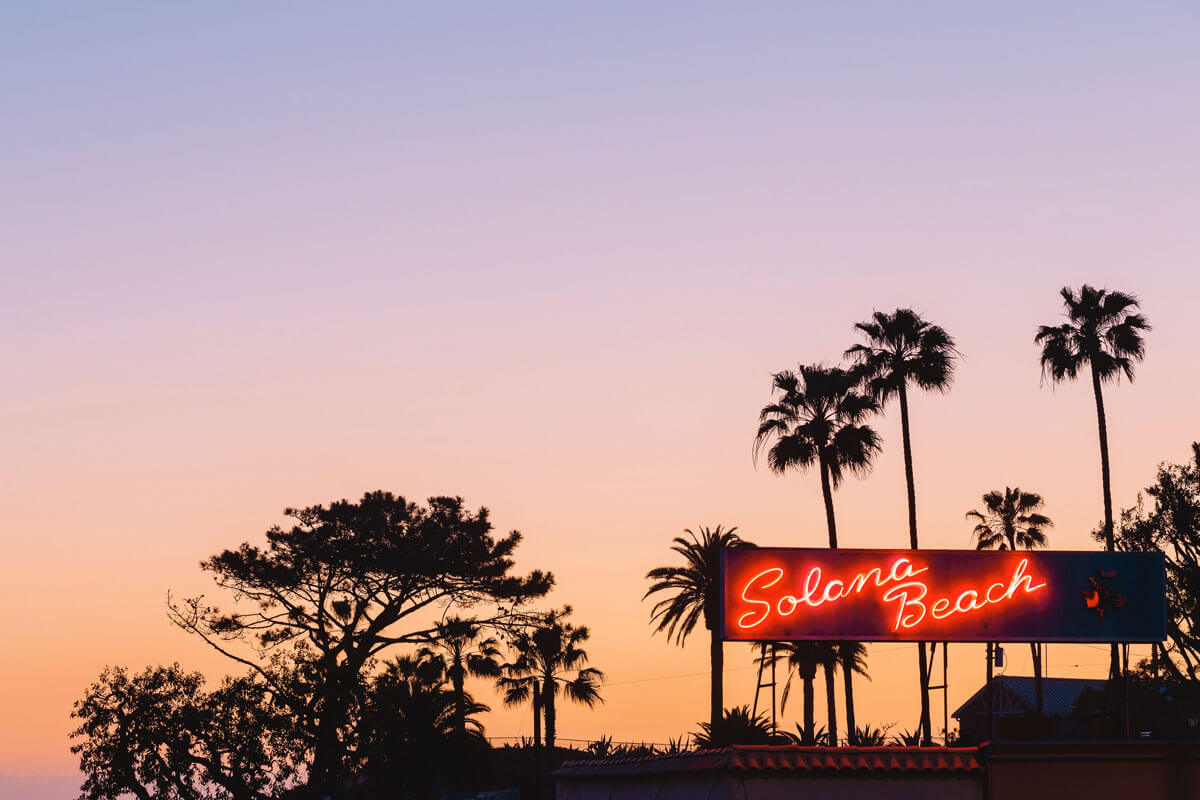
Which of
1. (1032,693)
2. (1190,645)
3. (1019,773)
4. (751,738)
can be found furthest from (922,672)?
(1032,693)

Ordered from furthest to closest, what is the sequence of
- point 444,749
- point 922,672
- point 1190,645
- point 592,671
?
point 592,671 < point 1190,645 < point 444,749 < point 922,672

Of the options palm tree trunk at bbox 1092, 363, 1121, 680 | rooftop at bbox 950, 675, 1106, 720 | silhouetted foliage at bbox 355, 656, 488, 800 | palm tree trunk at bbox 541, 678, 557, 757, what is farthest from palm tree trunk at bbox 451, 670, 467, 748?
rooftop at bbox 950, 675, 1106, 720

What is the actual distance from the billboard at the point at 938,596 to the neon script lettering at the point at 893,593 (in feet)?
0.08

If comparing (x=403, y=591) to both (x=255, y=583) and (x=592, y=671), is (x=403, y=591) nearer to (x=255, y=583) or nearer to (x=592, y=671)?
(x=255, y=583)

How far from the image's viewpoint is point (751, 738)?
174ft

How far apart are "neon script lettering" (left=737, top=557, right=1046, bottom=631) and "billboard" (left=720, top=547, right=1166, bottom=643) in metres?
0.02

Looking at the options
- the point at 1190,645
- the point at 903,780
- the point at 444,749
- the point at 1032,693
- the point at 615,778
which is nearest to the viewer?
the point at 903,780

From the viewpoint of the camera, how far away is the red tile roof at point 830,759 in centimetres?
2781

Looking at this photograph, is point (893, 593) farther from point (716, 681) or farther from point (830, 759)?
point (716, 681)

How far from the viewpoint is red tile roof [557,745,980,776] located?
27.8 m

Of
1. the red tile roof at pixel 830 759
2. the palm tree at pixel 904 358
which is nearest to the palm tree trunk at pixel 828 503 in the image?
the palm tree at pixel 904 358

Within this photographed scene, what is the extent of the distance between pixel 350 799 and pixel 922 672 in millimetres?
28171

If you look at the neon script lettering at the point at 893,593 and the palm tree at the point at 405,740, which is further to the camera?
the palm tree at the point at 405,740

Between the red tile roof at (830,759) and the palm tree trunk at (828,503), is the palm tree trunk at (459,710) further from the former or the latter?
the red tile roof at (830,759)
